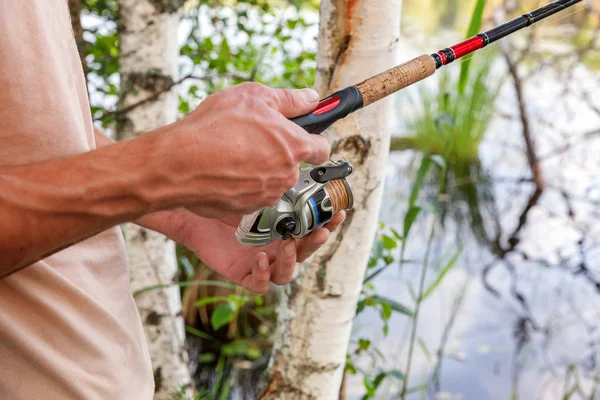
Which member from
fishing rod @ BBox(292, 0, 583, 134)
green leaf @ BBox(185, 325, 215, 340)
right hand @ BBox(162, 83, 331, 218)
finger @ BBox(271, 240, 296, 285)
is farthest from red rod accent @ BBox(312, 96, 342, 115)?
green leaf @ BBox(185, 325, 215, 340)

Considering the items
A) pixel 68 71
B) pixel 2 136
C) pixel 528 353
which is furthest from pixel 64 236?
pixel 528 353

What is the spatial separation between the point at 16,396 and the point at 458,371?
9.62 feet

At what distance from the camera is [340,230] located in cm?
150

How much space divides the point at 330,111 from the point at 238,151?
→ 0.81ft

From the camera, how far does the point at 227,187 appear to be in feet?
2.53

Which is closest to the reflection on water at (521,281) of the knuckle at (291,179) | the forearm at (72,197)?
the knuckle at (291,179)

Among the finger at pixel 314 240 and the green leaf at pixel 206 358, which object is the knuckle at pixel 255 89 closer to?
the finger at pixel 314 240

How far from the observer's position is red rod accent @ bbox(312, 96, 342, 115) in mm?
953

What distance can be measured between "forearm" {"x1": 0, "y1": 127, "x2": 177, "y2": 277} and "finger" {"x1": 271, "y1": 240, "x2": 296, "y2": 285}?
33 centimetres

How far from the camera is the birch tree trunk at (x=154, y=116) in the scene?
1893 mm

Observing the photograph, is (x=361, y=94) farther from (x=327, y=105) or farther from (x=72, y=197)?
(x=72, y=197)

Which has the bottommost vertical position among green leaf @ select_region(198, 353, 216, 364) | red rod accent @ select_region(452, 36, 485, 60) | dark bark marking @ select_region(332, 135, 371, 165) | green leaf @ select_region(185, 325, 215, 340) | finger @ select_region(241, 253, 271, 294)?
green leaf @ select_region(198, 353, 216, 364)

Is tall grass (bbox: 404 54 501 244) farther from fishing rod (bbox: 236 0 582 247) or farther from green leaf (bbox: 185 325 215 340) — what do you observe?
fishing rod (bbox: 236 0 582 247)

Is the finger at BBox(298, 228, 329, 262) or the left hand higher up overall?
the finger at BBox(298, 228, 329, 262)
